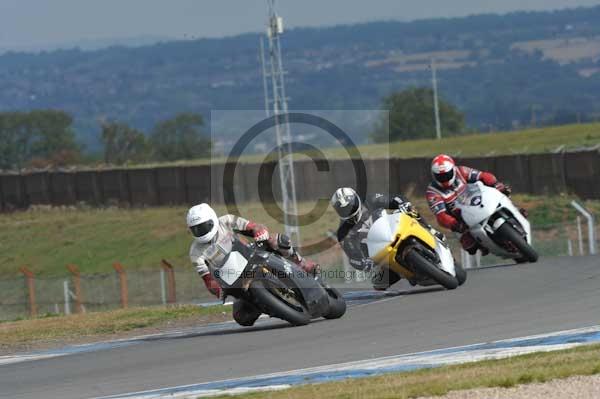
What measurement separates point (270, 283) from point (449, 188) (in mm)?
5720

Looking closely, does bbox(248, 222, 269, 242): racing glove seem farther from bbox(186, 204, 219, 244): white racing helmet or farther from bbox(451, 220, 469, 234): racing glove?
bbox(451, 220, 469, 234): racing glove

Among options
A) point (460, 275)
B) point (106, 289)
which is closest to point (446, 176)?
point (460, 275)

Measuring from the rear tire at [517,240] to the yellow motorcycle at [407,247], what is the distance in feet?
7.85

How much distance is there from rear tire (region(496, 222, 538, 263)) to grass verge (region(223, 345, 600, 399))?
785cm

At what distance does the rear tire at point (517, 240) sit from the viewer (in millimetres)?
19078

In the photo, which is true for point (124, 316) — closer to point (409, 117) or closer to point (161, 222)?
point (161, 222)

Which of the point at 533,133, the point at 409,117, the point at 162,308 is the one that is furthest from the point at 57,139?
the point at 162,308

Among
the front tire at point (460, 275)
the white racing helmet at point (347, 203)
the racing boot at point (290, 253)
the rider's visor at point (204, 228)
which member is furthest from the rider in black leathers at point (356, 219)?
the rider's visor at point (204, 228)

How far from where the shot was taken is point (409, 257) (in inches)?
648

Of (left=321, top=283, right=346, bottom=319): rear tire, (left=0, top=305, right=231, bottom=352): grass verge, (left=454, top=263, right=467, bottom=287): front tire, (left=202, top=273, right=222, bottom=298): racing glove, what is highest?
(left=202, top=273, right=222, bottom=298): racing glove

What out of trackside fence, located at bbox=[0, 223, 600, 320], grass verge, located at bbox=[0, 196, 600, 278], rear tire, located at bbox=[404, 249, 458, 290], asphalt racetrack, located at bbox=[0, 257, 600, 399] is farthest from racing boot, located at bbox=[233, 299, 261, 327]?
grass verge, located at bbox=[0, 196, 600, 278]

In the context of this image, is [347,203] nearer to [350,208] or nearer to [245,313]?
[350,208]

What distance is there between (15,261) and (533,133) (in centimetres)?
3359

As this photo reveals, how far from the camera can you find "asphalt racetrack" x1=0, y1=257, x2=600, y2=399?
1228cm
